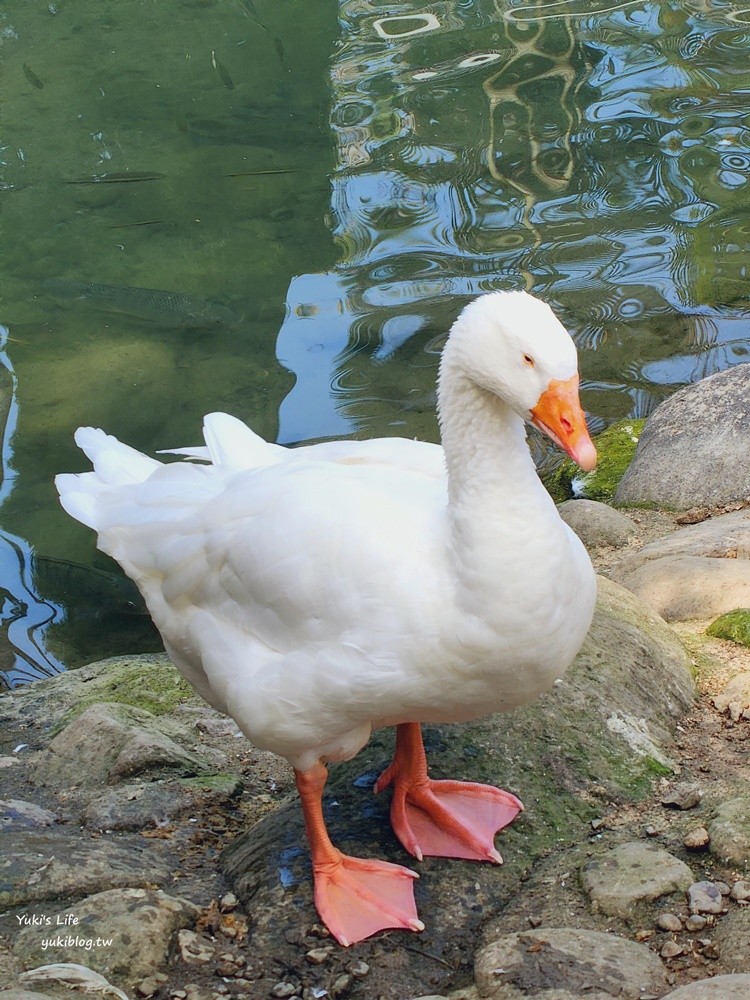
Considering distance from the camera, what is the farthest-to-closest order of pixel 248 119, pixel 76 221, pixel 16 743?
1. pixel 248 119
2. pixel 76 221
3. pixel 16 743

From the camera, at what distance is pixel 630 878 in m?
3.38

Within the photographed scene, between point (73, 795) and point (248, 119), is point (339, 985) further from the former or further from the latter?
point (248, 119)

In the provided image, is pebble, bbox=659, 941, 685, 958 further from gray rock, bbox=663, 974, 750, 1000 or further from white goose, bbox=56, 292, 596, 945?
white goose, bbox=56, 292, 596, 945

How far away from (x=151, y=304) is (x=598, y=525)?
18.9 ft

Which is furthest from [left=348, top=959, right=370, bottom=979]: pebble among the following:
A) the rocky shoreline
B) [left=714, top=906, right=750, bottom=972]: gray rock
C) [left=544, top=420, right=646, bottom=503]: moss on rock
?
[left=544, top=420, right=646, bottom=503]: moss on rock

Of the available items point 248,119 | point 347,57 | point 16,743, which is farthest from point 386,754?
point 347,57

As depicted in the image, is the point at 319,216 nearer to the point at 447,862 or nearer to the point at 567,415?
the point at 447,862

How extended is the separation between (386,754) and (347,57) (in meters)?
11.6

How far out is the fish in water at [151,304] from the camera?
10.4m

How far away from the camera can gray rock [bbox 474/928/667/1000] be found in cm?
292

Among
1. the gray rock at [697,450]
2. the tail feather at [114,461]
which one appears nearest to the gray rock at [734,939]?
the tail feather at [114,461]

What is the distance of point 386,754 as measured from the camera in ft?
14.3

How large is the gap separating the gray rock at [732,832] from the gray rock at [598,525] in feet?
9.03

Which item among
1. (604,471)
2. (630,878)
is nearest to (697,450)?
(604,471)
